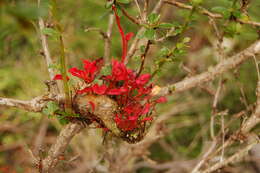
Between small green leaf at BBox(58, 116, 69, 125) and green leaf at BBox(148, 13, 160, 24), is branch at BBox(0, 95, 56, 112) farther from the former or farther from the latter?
green leaf at BBox(148, 13, 160, 24)

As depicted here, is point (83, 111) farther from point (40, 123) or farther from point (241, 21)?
point (40, 123)

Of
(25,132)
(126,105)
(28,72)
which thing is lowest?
(25,132)

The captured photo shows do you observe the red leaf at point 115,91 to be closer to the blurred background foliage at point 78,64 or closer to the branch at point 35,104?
the branch at point 35,104

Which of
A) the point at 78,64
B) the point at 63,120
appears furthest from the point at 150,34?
the point at 78,64

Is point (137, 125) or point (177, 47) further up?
point (177, 47)

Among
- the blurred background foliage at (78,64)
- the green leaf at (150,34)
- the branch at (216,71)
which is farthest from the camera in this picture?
the blurred background foliage at (78,64)

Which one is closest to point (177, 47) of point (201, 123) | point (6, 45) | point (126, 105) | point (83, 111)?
point (126, 105)

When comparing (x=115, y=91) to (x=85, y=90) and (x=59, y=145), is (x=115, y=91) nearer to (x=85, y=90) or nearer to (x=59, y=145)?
(x=85, y=90)

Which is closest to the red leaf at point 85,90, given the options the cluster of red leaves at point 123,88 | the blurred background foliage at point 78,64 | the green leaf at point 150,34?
the cluster of red leaves at point 123,88
